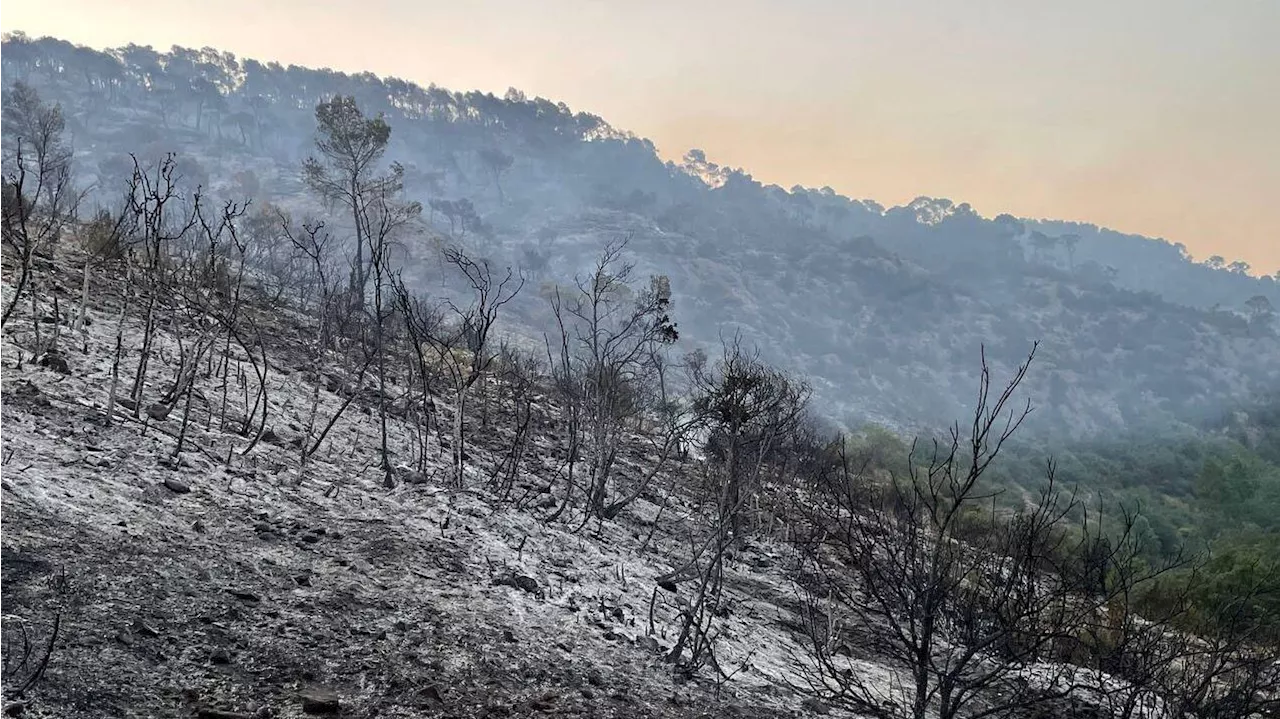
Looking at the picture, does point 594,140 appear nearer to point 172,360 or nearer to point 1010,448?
point 1010,448

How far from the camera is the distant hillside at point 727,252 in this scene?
6594 cm

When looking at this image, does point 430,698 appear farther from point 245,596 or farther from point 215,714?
point 245,596

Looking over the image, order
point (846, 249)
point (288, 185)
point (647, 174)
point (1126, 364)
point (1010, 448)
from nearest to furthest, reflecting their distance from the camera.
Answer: point (1010, 448)
point (288, 185)
point (1126, 364)
point (846, 249)
point (647, 174)

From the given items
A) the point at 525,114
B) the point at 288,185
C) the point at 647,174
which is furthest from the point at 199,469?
the point at 647,174

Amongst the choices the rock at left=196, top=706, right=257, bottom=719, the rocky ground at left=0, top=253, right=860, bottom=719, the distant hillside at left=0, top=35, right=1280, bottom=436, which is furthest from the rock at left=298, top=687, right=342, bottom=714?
the distant hillside at left=0, top=35, right=1280, bottom=436

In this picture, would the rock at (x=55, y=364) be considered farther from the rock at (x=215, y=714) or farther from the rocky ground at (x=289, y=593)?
the rock at (x=215, y=714)

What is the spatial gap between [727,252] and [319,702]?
8523cm

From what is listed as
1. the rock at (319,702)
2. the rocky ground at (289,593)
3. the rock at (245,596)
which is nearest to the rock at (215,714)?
the rocky ground at (289,593)

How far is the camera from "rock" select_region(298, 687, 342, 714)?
2.96 meters

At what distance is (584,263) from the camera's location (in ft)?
250

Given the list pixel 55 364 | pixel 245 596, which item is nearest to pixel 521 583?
pixel 245 596

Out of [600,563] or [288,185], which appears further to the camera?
[288,185]

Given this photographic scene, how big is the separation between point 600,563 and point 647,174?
118 meters

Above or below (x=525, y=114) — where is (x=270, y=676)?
below
